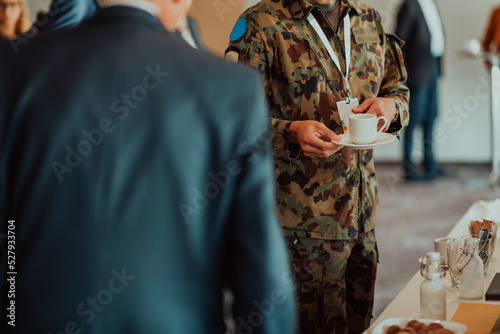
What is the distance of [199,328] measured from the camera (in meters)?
1.12

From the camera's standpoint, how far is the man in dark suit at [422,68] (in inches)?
237

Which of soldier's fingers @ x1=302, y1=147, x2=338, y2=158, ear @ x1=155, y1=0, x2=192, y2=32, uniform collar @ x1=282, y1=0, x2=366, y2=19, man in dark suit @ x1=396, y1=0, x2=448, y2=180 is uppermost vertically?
ear @ x1=155, y1=0, x2=192, y2=32

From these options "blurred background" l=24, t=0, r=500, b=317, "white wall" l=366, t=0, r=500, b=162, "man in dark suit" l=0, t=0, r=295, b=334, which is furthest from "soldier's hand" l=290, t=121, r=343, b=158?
"white wall" l=366, t=0, r=500, b=162

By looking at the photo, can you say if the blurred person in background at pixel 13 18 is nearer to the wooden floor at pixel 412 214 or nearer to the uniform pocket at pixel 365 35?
the uniform pocket at pixel 365 35

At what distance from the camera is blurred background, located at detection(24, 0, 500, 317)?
495 centimetres

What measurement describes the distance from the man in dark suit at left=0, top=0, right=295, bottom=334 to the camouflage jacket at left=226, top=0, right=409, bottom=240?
101 centimetres

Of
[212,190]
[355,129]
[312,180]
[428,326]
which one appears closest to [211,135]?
[212,190]

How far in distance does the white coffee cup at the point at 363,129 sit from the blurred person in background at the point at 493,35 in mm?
4273

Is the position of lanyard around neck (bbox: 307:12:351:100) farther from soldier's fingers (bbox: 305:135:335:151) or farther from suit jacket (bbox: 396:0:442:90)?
suit jacket (bbox: 396:0:442:90)

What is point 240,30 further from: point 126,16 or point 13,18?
point 13,18

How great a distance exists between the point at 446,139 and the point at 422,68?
1.07 metres

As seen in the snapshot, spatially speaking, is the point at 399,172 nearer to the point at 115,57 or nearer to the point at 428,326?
the point at 428,326

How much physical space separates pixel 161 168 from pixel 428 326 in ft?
2.43

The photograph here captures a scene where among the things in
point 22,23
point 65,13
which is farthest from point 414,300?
point 22,23
